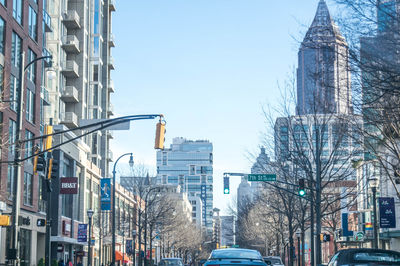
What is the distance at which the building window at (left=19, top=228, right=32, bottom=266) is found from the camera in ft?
157

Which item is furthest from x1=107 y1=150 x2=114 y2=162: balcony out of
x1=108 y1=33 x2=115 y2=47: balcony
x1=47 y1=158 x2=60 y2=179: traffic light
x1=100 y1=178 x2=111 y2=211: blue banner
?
x1=47 y1=158 x2=60 y2=179: traffic light

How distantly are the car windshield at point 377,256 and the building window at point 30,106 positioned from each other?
35.0 meters

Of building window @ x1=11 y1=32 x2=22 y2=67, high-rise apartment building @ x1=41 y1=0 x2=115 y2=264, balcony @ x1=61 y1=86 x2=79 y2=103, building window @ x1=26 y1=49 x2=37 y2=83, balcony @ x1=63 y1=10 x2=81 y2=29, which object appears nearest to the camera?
building window @ x1=11 y1=32 x2=22 y2=67

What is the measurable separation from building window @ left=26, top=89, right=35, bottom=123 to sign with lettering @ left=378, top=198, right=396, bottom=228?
25.4 meters

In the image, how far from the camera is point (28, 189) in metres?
48.3

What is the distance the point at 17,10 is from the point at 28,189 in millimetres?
12967

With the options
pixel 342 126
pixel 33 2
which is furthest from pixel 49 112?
pixel 342 126

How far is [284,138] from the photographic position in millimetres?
44500

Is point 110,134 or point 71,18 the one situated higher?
point 71,18

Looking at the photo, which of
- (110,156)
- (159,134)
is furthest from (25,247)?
(110,156)

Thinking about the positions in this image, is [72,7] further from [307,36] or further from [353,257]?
[353,257]

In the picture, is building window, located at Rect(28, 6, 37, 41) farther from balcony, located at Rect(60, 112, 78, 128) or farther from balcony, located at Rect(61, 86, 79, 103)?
balcony, located at Rect(61, 86, 79, 103)

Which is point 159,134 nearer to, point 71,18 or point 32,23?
point 32,23

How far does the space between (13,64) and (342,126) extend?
23.5 metres
